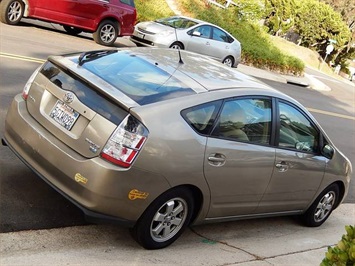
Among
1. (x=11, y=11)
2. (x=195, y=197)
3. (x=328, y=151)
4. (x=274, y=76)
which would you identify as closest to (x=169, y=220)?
(x=195, y=197)

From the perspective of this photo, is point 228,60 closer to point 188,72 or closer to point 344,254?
point 188,72

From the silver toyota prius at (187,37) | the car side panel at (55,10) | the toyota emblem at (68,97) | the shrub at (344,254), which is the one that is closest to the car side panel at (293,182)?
the toyota emblem at (68,97)

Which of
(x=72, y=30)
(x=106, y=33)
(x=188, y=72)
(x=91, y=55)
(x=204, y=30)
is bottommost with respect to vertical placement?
(x=72, y=30)

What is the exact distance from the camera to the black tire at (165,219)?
439 centimetres

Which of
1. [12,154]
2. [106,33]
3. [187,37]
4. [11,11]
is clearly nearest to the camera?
[12,154]

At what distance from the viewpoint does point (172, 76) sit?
4.91 meters

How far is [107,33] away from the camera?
16.3 meters

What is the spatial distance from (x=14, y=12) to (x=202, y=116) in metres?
10.6

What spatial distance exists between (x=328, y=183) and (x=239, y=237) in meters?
1.40

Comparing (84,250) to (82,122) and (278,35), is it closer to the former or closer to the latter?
(82,122)

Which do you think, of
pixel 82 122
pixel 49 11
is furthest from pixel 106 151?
pixel 49 11

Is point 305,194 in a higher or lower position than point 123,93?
lower

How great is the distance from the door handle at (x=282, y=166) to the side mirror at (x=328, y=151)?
0.84 meters

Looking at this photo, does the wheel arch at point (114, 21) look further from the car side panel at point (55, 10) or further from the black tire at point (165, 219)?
the black tire at point (165, 219)
